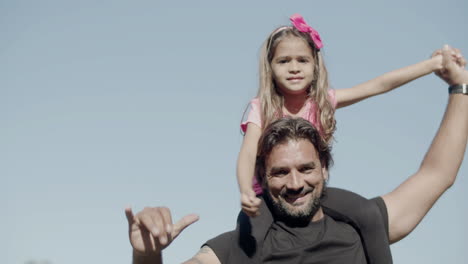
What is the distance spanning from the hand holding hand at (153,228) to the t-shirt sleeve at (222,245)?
969 millimetres

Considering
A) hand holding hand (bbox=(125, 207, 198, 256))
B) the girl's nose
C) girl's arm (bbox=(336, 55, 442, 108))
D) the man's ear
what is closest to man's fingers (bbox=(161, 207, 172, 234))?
hand holding hand (bbox=(125, 207, 198, 256))

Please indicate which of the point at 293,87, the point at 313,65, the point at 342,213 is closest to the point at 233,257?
the point at 342,213

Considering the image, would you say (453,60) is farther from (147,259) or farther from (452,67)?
(147,259)

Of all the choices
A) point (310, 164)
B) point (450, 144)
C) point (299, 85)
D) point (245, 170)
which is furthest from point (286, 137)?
point (450, 144)

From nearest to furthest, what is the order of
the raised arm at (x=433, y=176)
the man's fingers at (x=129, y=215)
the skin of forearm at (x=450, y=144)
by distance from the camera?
the man's fingers at (x=129, y=215)
the raised arm at (x=433, y=176)
the skin of forearm at (x=450, y=144)

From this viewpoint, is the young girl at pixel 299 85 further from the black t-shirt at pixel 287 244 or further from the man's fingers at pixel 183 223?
the man's fingers at pixel 183 223

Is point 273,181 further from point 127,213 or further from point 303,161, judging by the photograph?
point 127,213

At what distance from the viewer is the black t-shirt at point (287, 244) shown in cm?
531

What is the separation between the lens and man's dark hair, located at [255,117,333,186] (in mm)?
5867

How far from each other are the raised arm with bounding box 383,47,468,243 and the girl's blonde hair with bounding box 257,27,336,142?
99cm

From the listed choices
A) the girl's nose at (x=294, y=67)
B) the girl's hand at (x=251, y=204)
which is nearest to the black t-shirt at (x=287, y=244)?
the girl's hand at (x=251, y=204)

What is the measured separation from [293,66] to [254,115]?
2.00 feet

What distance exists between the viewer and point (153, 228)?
160 inches

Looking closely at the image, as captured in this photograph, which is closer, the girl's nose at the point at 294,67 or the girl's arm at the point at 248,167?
the girl's arm at the point at 248,167
